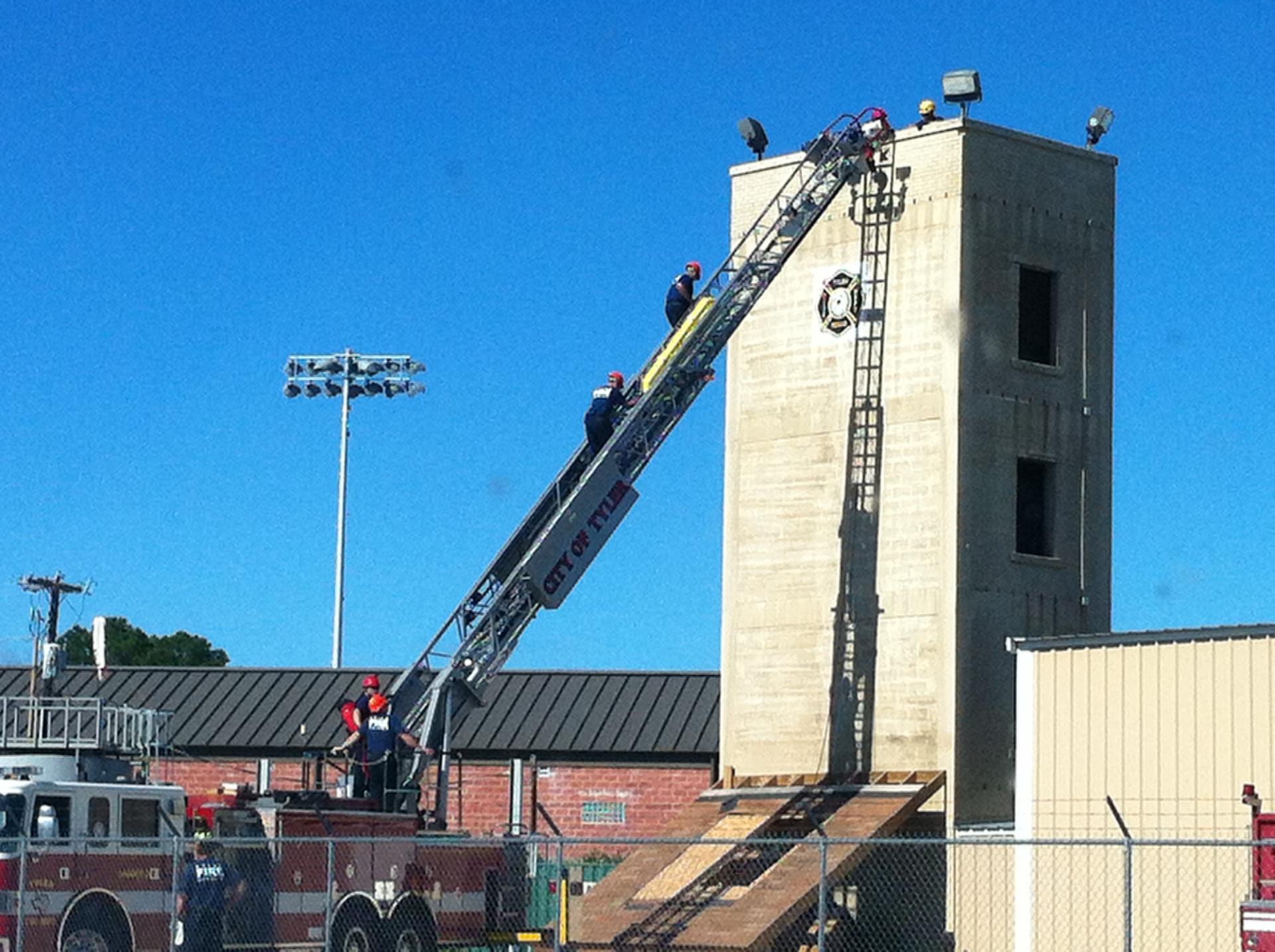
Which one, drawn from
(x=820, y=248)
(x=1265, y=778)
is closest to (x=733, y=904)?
(x=1265, y=778)

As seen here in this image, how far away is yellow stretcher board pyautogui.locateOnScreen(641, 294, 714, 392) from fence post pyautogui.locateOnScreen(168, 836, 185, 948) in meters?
11.3

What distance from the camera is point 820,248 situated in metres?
35.3

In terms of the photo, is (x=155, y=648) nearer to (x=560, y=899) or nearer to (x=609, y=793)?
(x=609, y=793)

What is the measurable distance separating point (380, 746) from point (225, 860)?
3.85 meters

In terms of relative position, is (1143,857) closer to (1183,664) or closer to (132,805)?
(1183,664)

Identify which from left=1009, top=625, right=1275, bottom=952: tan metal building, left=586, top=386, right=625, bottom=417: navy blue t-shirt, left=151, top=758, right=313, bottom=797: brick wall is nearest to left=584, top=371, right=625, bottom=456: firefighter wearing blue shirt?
left=586, top=386, right=625, bottom=417: navy blue t-shirt

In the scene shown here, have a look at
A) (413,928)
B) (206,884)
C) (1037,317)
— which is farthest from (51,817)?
(1037,317)

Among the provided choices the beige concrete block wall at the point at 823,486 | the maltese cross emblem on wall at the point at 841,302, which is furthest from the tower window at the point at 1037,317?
the maltese cross emblem on wall at the point at 841,302

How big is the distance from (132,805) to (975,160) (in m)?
16.7

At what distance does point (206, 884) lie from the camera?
24094mm

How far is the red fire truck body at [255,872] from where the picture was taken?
75.7 ft

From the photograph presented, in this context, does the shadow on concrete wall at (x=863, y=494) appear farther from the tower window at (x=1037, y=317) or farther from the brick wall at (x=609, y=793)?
the brick wall at (x=609, y=793)

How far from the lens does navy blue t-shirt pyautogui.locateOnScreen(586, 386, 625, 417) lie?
3212 centimetres

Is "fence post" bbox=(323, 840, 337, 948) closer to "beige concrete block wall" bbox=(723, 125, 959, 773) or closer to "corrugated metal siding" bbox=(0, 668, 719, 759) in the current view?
"beige concrete block wall" bbox=(723, 125, 959, 773)
